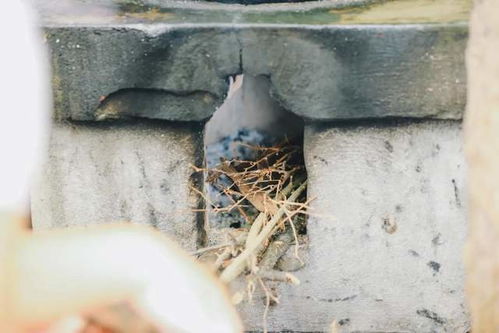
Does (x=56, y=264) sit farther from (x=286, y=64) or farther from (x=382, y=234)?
(x=382, y=234)

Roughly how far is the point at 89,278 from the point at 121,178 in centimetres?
146

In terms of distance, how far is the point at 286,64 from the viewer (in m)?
1.91

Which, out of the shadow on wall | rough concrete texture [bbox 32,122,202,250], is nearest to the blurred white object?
rough concrete texture [bbox 32,122,202,250]

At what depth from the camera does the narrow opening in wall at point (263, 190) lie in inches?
84.4

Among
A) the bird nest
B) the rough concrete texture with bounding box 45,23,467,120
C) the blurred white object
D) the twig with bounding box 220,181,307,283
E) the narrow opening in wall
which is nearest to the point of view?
the blurred white object

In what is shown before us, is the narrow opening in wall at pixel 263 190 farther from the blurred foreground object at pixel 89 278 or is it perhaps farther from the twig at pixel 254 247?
the blurred foreground object at pixel 89 278

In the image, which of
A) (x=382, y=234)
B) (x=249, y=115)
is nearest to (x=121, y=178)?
(x=382, y=234)

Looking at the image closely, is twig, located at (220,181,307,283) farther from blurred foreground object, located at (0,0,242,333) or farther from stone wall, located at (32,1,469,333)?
blurred foreground object, located at (0,0,242,333)

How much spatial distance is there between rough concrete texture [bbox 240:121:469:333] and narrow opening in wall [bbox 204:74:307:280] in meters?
0.10

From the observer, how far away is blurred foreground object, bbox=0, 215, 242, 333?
0.63 m

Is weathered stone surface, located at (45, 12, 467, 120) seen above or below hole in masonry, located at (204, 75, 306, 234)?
above

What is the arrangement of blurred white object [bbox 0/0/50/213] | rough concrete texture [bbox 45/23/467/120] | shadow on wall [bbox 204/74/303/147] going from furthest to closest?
shadow on wall [bbox 204/74/303/147] < rough concrete texture [bbox 45/23/467/120] < blurred white object [bbox 0/0/50/213]

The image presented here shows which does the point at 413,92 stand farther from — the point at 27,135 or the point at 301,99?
the point at 27,135

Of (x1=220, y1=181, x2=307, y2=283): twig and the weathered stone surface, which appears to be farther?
the weathered stone surface
